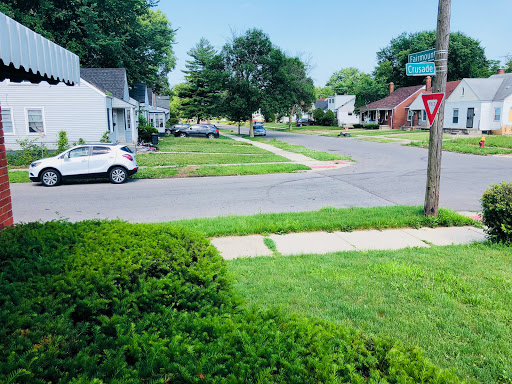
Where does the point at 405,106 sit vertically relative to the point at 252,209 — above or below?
above

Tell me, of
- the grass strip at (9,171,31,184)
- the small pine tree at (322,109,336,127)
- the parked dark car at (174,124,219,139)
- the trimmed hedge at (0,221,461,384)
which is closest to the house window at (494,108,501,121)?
the parked dark car at (174,124,219,139)

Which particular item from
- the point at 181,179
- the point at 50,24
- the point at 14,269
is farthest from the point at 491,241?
the point at 50,24

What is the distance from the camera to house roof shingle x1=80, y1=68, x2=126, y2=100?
92.7 feet

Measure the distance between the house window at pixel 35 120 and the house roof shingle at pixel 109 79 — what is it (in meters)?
5.47

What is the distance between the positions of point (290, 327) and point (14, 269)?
190 centimetres

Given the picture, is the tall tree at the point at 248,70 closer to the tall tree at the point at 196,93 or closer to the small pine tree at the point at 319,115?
the tall tree at the point at 196,93

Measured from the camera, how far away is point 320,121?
77750 mm

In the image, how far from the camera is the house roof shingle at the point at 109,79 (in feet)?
92.7

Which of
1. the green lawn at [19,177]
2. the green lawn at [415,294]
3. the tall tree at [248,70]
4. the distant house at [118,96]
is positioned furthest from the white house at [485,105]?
the green lawn at [19,177]

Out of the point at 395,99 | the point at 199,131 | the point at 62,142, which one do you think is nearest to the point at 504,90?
the point at 395,99

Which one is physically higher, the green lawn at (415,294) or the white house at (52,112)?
the white house at (52,112)

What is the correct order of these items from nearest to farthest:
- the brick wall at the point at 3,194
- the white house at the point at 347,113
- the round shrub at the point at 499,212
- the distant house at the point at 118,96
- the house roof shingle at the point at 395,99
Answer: the brick wall at the point at 3,194
the round shrub at the point at 499,212
the distant house at the point at 118,96
the house roof shingle at the point at 395,99
the white house at the point at 347,113

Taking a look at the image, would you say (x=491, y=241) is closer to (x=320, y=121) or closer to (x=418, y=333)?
(x=418, y=333)

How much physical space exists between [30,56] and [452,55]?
75311 mm
